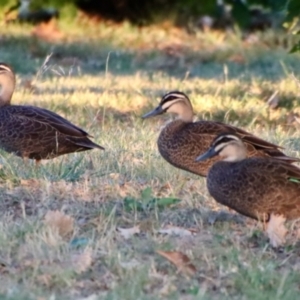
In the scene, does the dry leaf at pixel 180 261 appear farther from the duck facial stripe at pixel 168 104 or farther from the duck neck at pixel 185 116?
the duck facial stripe at pixel 168 104

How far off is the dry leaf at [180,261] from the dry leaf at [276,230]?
64 centimetres

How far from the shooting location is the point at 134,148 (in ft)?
28.1

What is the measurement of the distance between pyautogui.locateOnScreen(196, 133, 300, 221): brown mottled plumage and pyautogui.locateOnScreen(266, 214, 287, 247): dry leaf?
0.06 meters

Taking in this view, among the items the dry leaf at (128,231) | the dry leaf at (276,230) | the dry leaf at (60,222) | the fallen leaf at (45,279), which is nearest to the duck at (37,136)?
the dry leaf at (128,231)

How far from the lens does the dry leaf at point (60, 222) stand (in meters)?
6.09

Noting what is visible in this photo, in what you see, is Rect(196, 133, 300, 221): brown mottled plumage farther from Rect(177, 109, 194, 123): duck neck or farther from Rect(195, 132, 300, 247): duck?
Rect(177, 109, 194, 123): duck neck

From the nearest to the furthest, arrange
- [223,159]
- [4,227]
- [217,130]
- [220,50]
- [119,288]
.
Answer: [119,288] < [4,227] < [223,159] < [217,130] < [220,50]

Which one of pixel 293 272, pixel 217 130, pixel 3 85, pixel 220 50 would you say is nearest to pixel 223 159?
pixel 217 130

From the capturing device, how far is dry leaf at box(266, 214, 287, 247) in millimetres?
6137

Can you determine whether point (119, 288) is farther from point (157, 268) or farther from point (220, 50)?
point (220, 50)

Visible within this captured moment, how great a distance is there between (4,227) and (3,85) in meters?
2.99

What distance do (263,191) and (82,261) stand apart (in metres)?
1.27

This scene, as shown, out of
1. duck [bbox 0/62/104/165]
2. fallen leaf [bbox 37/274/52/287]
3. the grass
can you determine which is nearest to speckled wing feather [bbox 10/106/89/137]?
duck [bbox 0/62/104/165]

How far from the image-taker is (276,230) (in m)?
6.15
